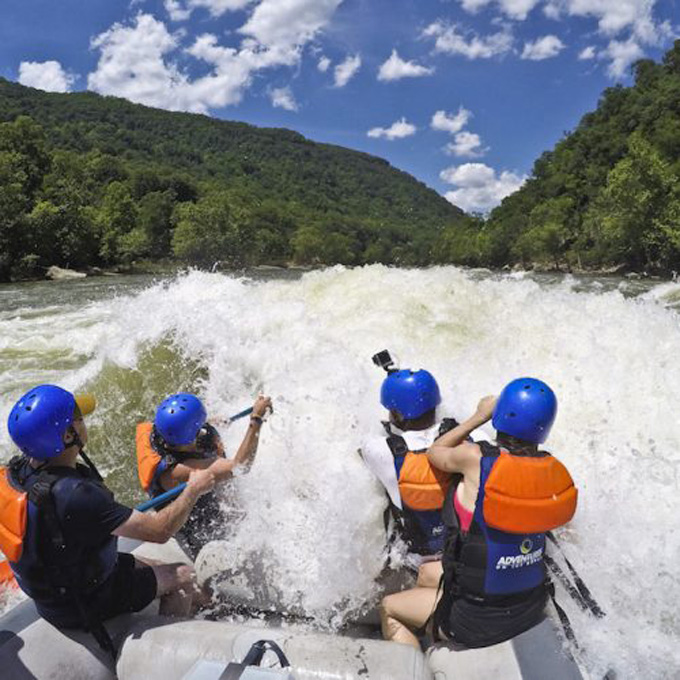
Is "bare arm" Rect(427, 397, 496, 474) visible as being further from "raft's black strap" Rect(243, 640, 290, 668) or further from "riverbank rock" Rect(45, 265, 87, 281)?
"riverbank rock" Rect(45, 265, 87, 281)

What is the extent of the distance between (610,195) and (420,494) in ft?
158

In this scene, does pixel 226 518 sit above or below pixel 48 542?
below

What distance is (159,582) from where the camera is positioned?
2969mm

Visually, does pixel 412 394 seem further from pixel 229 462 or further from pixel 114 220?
A: pixel 114 220

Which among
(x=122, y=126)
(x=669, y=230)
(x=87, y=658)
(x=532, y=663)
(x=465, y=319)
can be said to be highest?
(x=122, y=126)

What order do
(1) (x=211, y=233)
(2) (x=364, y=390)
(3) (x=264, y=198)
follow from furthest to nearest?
(3) (x=264, y=198)
(1) (x=211, y=233)
(2) (x=364, y=390)

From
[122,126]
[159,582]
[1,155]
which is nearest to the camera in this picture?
[159,582]

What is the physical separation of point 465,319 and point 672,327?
8.26ft

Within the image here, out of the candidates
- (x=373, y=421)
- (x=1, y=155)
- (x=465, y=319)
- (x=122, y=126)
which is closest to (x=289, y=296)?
(x=465, y=319)

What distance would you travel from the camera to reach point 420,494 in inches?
111

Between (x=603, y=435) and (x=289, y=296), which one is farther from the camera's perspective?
(x=289, y=296)

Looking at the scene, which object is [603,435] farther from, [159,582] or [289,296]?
[289,296]

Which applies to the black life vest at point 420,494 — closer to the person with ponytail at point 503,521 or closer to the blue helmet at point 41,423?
the person with ponytail at point 503,521

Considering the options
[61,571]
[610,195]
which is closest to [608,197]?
[610,195]
